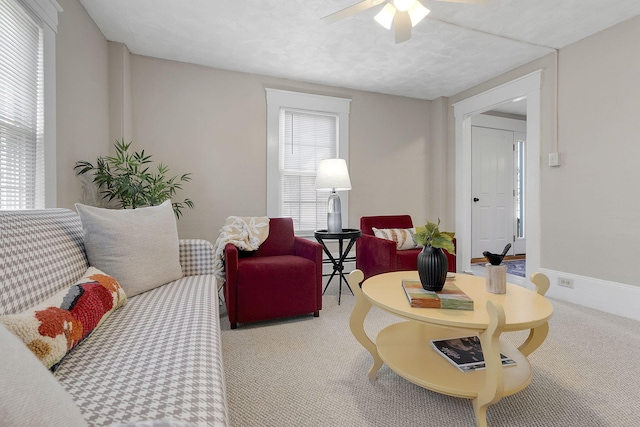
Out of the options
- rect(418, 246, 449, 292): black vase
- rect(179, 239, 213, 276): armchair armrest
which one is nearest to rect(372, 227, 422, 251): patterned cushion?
rect(418, 246, 449, 292): black vase

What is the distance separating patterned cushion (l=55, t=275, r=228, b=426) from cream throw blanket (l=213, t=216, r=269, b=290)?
1.11 meters

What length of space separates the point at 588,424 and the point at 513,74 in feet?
11.5

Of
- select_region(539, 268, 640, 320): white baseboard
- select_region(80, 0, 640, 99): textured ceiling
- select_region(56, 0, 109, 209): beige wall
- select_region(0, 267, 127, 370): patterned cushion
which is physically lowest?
select_region(539, 268, 640, 320): white baseboard

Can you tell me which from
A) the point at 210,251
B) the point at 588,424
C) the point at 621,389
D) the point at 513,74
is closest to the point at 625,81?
the point at 513,74

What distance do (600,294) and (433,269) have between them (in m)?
2.31

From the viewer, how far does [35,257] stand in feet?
3.75

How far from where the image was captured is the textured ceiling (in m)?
2.54

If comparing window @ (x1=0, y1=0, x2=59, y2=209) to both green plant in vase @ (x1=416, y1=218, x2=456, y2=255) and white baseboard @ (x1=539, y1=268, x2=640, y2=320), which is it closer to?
green plant in vase @ (x1=416, y1=218, x2=456, y2=255)

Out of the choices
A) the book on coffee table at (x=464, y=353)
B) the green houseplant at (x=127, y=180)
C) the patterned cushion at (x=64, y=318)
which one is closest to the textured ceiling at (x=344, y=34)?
the green houseplant at (x=127, y=180)

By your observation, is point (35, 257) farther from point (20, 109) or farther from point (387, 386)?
point (387, 386)

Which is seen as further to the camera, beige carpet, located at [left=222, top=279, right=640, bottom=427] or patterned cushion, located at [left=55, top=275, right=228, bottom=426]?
beige carpet, located at [left=222, top=279, right=640, bottom=427]

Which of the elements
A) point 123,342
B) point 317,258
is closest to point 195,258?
point 317,258

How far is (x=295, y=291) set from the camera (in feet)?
8.34

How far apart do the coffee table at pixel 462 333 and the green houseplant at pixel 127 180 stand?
6.90 ft
